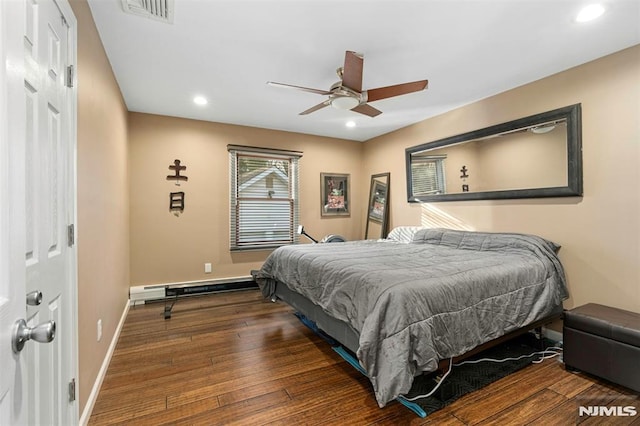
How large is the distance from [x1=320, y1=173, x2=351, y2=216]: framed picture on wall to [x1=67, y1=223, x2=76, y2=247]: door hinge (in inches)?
159

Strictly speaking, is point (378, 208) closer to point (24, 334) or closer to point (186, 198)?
point (186, 198)

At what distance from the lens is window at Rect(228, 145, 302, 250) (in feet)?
15.2

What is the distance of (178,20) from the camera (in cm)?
212

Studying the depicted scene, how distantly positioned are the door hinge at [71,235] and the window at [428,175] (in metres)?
3.95

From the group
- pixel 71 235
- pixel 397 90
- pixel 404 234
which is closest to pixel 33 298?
pixel 71 235

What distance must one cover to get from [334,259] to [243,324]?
4.68 ft

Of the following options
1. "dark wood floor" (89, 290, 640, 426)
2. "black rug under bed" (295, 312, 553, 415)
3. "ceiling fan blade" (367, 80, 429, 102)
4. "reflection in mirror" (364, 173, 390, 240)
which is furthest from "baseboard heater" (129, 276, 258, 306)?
"ceiling fan blade" (367, 80, 429, 102)

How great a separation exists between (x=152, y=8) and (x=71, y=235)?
5.26 ft

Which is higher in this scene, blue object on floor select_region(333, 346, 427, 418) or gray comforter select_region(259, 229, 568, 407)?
gray comforter select_region(259, 229, 568, 407)

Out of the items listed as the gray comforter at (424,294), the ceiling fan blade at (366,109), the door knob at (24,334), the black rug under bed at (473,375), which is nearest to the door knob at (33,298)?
the door knob at (24,334)

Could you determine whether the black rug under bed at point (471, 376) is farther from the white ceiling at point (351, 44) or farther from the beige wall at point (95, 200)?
the white ceiling at point (351, 44)

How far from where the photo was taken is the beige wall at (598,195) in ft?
7.93

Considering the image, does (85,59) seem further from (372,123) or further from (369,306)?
(372,123)

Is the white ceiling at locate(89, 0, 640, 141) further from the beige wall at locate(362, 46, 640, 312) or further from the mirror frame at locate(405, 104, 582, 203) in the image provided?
the mirror frame at locate(405, 104, 582, 203)
